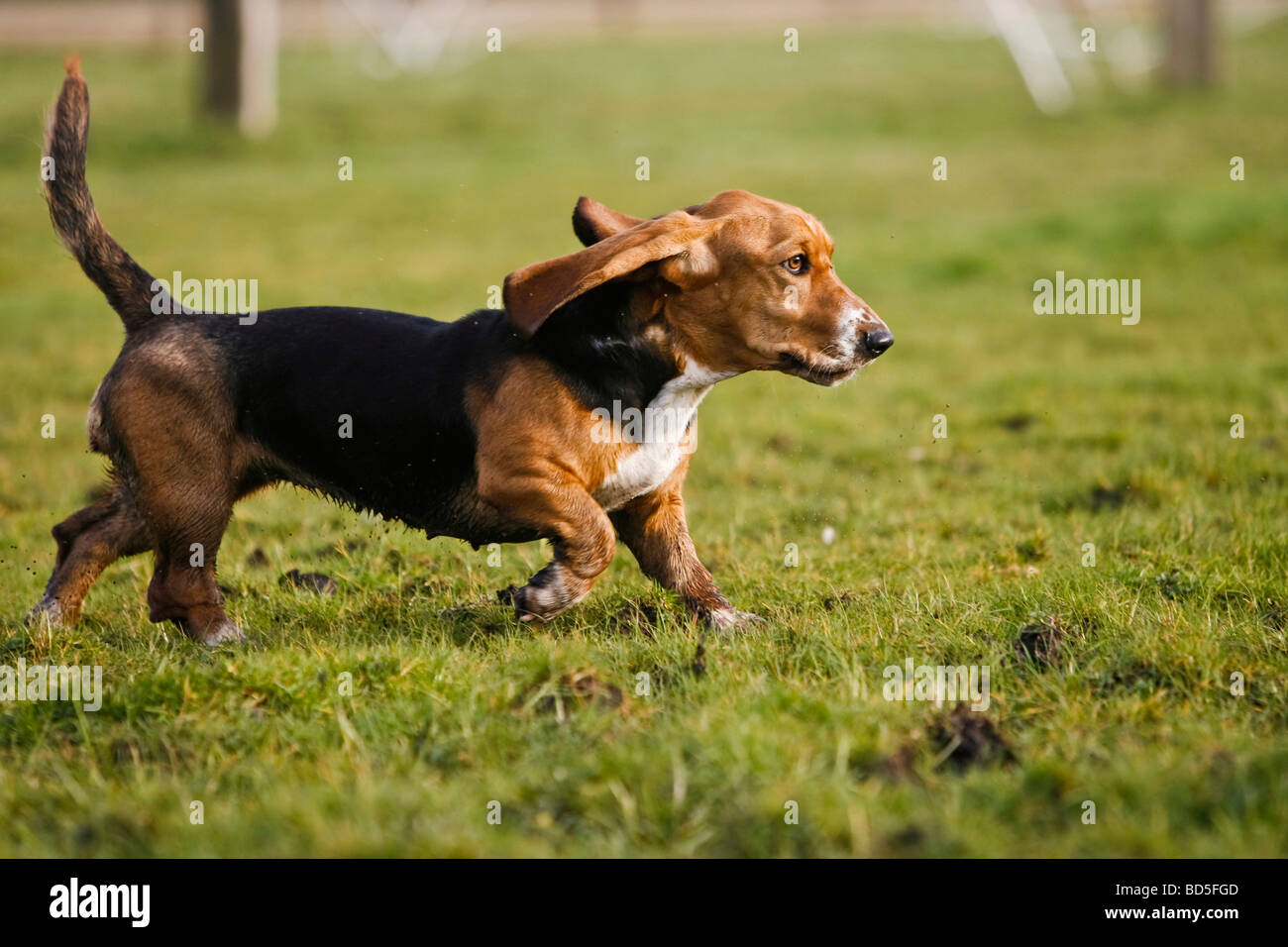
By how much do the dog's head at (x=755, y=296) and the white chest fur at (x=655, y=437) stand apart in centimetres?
12

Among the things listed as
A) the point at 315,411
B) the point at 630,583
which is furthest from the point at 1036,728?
the point at 315,411

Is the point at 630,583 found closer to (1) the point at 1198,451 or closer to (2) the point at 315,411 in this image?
(2) the point at 315,411

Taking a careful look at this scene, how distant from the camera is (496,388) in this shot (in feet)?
16.9

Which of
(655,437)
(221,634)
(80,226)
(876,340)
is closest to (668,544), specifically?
(655,437)

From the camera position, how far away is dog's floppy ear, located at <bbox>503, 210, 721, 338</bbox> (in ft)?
16.0

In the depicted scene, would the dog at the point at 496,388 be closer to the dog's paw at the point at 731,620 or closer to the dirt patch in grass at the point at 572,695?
the dog's paw at the point at 731,620

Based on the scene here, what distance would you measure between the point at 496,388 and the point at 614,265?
69 centimetres

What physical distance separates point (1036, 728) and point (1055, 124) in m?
21.9

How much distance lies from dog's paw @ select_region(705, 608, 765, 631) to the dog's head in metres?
1.00

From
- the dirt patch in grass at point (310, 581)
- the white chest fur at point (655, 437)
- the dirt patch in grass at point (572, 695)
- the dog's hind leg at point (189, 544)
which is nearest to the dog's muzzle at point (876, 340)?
the white chest fur at point (655, 437)

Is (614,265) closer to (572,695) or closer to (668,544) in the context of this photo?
(668,544)

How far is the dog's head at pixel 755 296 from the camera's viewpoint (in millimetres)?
5160

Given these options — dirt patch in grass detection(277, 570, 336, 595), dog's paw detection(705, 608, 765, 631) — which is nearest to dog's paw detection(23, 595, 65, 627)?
dirt patch in grass detection(277, 570, 336, 595)

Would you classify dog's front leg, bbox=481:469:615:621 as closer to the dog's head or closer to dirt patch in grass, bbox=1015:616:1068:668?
the dog's head
